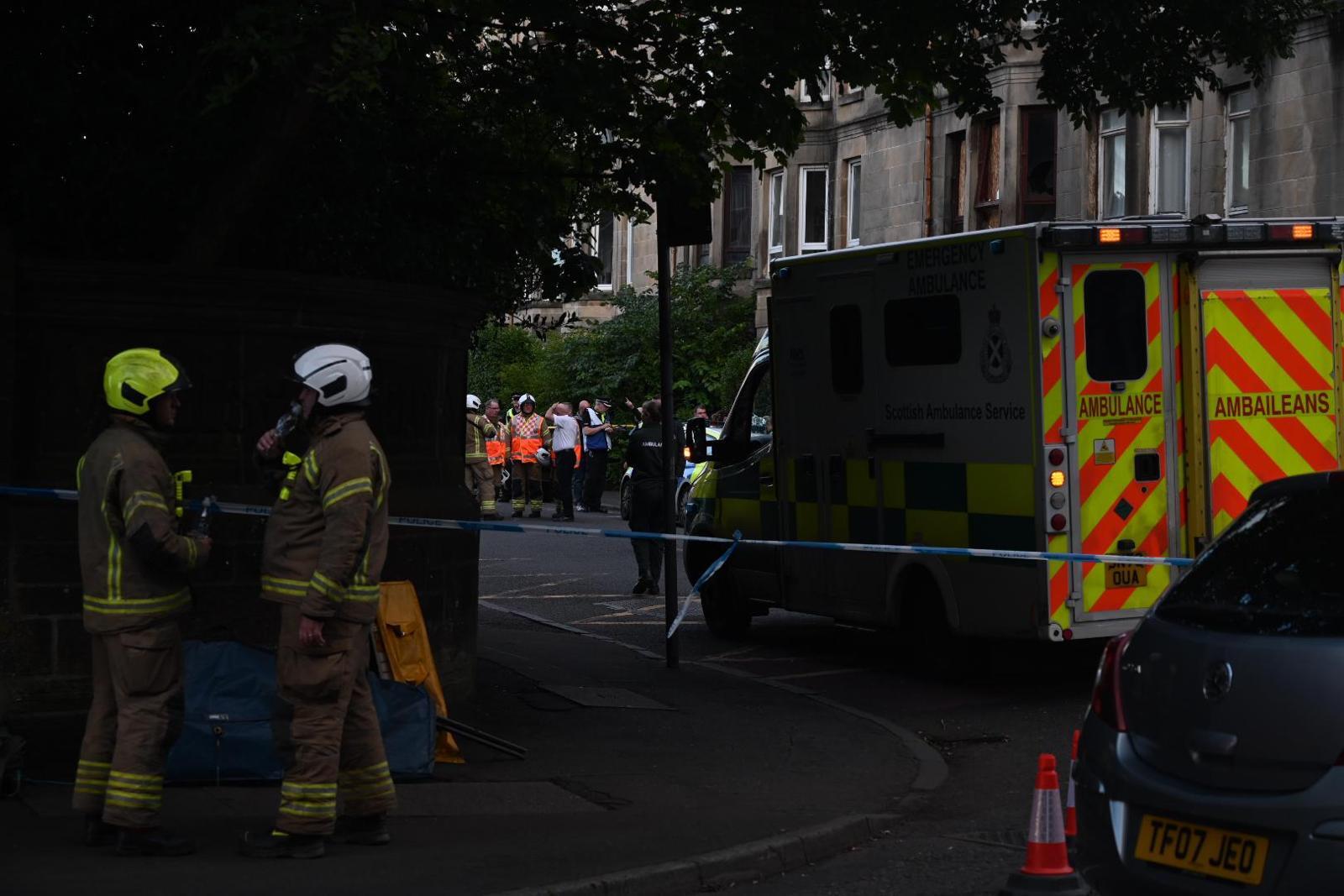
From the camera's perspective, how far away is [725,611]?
15562 mm

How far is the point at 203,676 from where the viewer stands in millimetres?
8148

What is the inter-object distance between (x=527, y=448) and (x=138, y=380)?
2343 cm

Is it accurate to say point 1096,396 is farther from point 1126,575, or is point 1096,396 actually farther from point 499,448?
point 499,448

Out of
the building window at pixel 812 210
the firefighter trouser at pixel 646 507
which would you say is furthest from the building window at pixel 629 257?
the firefighter trouser at pixel 646 507

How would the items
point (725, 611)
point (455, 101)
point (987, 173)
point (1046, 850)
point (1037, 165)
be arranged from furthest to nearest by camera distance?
point (987, 173) < point (1037, 165) < point (725, 611) < point (455, 101) < point (1046, 850)

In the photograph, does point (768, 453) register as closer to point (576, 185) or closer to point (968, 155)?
point (576, 185)

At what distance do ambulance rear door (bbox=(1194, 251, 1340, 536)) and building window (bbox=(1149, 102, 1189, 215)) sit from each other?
18.0m

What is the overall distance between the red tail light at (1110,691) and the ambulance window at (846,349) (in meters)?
7.04

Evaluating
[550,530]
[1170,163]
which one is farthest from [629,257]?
[550,530]

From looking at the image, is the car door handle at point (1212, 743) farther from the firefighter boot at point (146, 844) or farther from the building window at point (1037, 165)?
the building window at point (1037, 165)

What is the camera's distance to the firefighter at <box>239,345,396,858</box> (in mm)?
7090

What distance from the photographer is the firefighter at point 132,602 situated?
281 inches

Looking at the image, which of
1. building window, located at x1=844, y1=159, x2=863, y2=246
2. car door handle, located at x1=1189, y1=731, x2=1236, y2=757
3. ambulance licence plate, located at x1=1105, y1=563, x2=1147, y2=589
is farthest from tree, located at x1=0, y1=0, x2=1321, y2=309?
building window, located at x1=844, y1=159, x2=863, y2=246

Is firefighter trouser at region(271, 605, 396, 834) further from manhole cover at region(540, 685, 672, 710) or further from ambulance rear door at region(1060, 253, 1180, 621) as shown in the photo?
ambulance rear door at region(1060, 253, 1180, 621)
